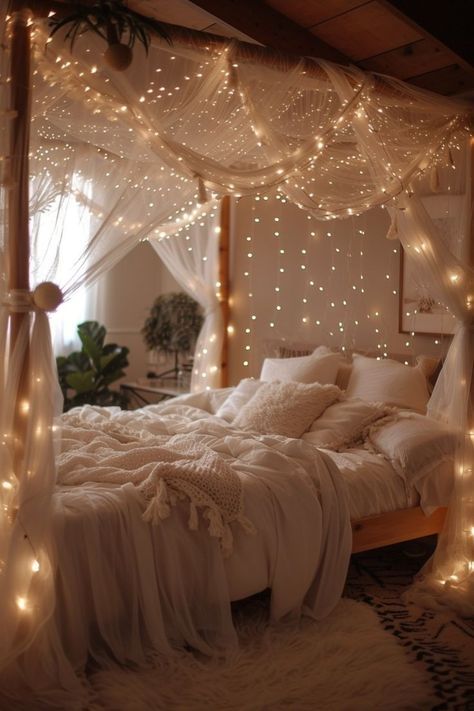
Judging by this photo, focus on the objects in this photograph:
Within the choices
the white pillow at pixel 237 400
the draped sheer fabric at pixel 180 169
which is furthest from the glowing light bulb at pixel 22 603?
the white pillow at pixel 237 400

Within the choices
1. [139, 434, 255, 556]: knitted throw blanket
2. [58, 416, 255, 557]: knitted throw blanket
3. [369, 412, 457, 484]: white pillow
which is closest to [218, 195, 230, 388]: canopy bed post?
[369, 412, 457, 484]: white pillow

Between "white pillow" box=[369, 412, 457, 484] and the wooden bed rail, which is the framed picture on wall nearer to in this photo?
"white pillow" box=[369, 412, 457, 484]

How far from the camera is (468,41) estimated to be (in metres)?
3.71

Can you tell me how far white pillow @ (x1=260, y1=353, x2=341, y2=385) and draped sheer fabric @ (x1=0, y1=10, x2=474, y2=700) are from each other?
2.51 feet

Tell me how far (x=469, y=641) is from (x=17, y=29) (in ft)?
9.14

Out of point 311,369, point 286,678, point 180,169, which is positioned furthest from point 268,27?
point 286,678

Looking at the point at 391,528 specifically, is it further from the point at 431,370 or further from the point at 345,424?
the point at 431,370

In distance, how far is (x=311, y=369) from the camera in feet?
13.9

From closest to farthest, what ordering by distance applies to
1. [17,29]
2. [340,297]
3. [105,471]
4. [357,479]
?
[17,29] → [105,471] → [357,479] → [340,297]

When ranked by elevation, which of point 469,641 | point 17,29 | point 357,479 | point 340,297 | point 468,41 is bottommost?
point 469,641

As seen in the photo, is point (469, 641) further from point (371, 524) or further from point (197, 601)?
point (197, 601)

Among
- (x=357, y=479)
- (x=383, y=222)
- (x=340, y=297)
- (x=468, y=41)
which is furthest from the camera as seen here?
(x=340, y=297)

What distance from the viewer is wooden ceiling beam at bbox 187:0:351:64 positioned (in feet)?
11.9

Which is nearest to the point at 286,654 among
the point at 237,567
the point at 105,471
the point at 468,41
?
the point at 237,567
